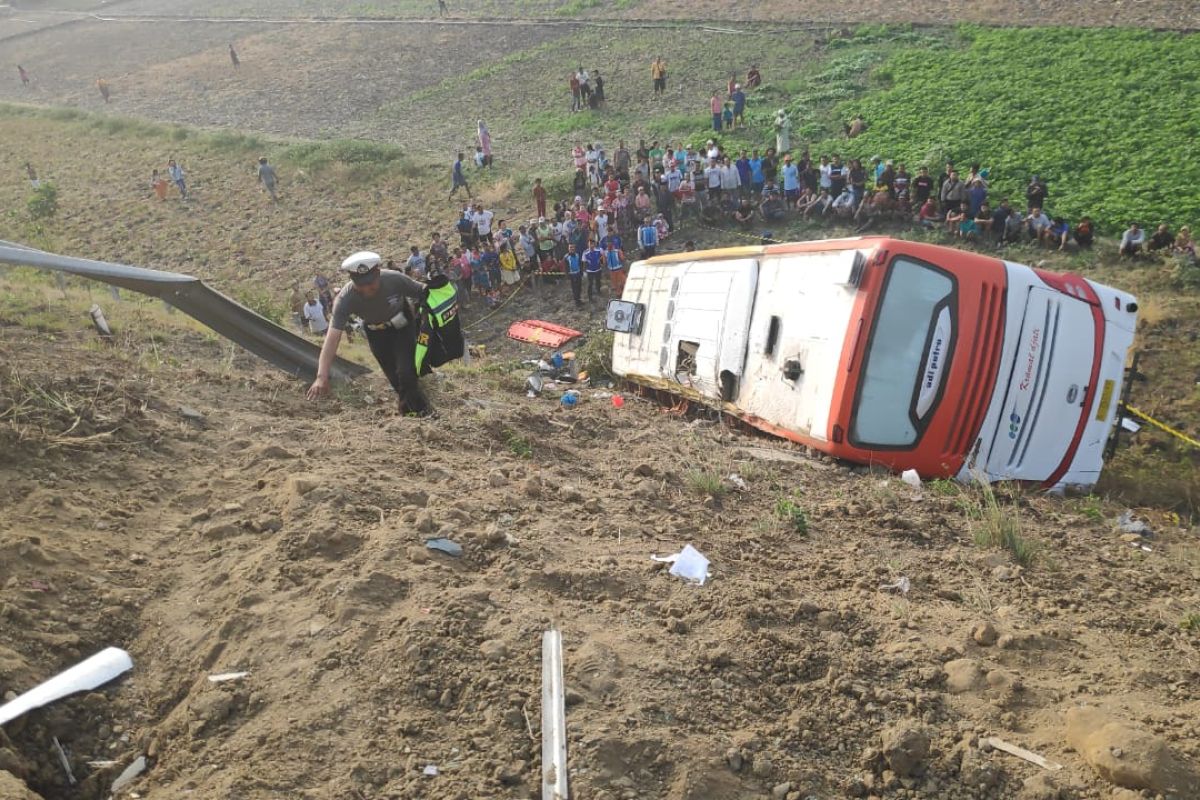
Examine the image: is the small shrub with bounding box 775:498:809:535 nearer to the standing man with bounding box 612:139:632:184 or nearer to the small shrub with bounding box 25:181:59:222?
the standing man with bounding box 612:139:632:184

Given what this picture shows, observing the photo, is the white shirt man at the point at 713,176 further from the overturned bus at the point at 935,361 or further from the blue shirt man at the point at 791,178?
the overturned bus at the point at 935,361

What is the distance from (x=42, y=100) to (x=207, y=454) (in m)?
40.9

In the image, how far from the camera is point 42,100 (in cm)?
3794

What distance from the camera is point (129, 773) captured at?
339 centimetres

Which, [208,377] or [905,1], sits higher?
[905,1]

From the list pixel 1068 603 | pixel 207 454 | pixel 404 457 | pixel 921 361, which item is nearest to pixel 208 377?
pixel 207 454

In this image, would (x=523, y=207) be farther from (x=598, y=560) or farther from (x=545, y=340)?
(x=598, y=560)

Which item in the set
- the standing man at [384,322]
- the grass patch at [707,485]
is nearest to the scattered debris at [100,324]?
the standing man at [384,322]

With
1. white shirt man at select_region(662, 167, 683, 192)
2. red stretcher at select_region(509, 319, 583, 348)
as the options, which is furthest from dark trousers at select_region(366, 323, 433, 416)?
white shirt man at select_region(662, 167, 683, 192)

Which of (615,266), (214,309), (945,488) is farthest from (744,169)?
(214,309)

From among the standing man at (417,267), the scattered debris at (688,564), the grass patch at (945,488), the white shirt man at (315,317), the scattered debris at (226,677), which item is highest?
the scattered debris at (226,677)

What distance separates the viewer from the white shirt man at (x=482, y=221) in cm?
1753

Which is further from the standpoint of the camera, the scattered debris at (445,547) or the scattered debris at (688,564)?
the scattered debris at (688,564)

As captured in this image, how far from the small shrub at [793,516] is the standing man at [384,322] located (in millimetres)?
3048
